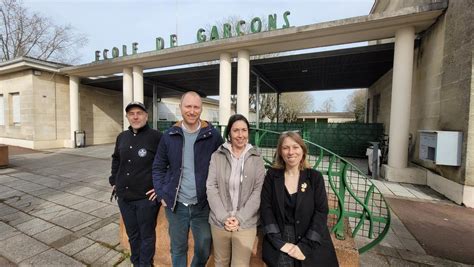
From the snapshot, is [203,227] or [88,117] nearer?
[203,227]

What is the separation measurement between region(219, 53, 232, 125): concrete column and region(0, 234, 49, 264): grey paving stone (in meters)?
6.29

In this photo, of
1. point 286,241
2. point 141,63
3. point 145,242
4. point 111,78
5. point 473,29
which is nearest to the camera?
point 286,241

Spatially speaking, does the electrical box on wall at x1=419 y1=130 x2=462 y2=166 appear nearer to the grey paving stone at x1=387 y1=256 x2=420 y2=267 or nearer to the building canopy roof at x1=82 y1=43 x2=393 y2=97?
the grey paving stone at x1=387 y1=256 x2=420 y2=267

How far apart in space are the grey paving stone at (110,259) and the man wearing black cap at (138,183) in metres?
0.50

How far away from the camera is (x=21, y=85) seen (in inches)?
470

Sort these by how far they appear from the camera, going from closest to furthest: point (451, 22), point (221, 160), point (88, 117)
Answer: point (221, 160) < point (451, 22) < point (88, 117)

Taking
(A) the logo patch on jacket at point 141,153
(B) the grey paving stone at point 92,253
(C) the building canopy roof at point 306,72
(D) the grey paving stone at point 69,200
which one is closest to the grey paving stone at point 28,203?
(D) the grey paving stone at point 69,200

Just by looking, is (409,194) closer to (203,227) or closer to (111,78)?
(203,227)

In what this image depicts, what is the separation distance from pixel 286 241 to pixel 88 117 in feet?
52.6

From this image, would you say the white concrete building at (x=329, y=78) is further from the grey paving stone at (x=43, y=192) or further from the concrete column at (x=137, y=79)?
the grey paving stone at (x=43, y=192)

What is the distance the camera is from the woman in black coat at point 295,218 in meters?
1.58


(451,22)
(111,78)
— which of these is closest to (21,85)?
(111,78)

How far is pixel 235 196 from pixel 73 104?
14633 millimetres

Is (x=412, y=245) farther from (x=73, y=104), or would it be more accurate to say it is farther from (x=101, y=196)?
(x=73, y=104)
